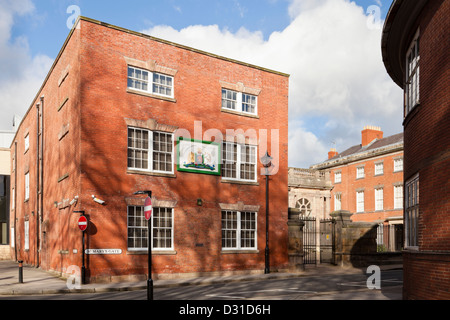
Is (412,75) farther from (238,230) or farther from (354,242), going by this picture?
(354,242)

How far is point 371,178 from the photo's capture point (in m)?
50.0

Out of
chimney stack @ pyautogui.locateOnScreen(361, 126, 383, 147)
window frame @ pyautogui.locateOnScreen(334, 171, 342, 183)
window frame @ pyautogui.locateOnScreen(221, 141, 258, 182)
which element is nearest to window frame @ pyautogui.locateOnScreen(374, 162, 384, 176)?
chimney stack @ pyautogui.locateOnScreen(361, 126, 383, 147)

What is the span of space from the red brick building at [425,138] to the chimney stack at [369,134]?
4153cm

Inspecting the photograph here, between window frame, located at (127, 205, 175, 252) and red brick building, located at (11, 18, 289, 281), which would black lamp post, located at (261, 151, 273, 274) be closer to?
red brick building, located at (11, 18, 289, 281)

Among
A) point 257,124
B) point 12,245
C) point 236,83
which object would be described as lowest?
point 12,245

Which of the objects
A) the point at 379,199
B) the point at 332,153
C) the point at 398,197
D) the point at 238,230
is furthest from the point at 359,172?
the point at 238,230

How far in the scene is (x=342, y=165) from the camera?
54.5 metres

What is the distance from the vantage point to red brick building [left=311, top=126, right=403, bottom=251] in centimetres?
4647

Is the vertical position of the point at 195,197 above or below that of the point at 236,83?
below

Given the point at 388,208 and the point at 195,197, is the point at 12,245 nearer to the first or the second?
the point at 195,197

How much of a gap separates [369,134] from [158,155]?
38.5 m

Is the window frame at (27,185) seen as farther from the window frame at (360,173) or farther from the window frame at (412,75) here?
the window frame at (360,173)
